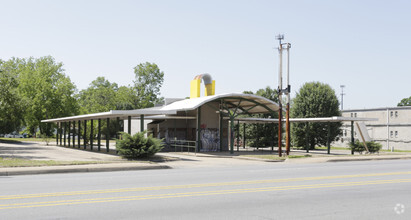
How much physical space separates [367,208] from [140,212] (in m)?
4.74

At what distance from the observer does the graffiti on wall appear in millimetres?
35688

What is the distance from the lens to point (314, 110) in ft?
161

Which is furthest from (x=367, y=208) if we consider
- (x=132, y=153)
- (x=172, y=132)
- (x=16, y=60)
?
(x=16, y=60)

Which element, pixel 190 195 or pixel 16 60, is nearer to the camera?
pixel 190 195

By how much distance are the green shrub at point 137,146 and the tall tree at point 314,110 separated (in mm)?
27274

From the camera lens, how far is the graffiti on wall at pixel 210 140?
117 feet

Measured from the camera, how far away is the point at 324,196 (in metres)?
10.6

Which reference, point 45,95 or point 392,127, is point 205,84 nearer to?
point 392,127

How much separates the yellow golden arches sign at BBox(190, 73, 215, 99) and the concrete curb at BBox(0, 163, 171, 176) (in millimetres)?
21323

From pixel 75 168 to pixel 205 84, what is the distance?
A: 25.2 m

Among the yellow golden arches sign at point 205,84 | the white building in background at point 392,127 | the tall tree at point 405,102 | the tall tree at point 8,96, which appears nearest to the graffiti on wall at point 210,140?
the yellow golden arches sign at point 205,84

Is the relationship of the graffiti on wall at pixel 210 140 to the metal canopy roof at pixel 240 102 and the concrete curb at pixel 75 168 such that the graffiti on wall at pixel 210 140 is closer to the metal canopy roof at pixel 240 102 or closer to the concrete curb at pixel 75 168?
the metal canopy roof at pixel 240 102

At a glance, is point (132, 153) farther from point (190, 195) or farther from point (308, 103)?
point (308, 103)

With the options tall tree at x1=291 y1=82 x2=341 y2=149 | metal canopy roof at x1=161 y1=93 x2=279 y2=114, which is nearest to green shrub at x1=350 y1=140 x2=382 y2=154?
metal canopy roof at x1=161 y1=93 x2=279 y2=114
